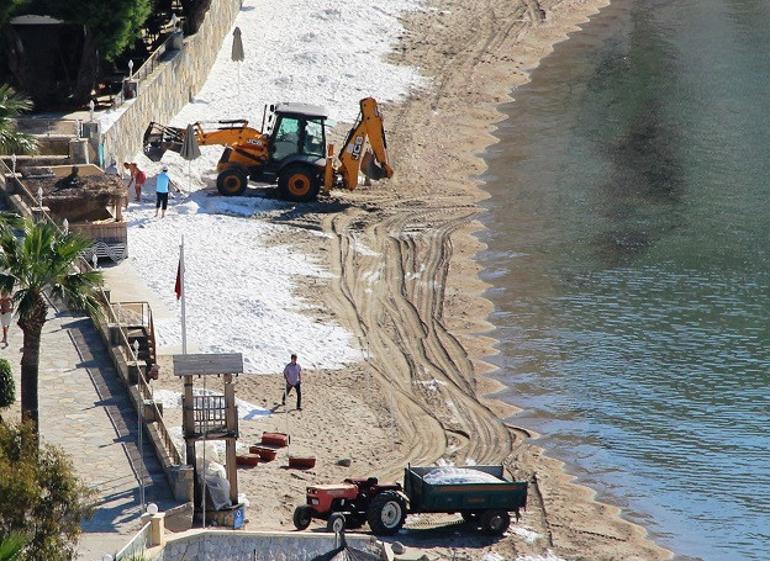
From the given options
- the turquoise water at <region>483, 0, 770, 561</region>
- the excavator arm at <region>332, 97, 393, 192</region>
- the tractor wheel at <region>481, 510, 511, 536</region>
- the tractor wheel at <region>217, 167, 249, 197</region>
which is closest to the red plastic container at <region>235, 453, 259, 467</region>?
the tractor wheel at <region>481, 510, 511, 536</region>

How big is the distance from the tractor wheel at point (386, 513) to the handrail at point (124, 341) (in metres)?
3.80

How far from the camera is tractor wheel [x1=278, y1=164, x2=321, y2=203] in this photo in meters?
56.5

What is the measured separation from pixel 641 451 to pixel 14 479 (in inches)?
754

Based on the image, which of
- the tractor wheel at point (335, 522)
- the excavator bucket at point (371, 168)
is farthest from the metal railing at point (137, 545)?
the excavator bucket at point (371, 168)

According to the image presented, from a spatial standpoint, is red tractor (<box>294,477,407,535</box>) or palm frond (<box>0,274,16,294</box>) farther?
red tractor (<box>294,477,407,535</box>)

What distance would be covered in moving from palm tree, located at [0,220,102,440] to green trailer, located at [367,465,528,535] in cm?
682

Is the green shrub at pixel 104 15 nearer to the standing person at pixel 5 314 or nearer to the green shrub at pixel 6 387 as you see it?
the standing person at pixel 5 314

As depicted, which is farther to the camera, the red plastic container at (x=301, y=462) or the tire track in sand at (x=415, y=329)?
the tire track in sand at (x=415, y=329)

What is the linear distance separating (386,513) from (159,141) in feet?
79.4

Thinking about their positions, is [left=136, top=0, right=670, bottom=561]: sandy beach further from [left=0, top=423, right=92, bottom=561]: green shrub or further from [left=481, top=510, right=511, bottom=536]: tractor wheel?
[left=0, top=423, right=92, bottom=561]: green shrub

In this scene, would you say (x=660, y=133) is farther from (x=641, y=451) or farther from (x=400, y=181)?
(x=641, y=451)

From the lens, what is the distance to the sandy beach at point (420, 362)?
123ft

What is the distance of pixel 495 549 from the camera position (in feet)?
116

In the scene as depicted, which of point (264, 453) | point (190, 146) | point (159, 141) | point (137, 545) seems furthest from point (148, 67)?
point (137, 545)
